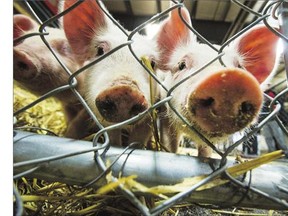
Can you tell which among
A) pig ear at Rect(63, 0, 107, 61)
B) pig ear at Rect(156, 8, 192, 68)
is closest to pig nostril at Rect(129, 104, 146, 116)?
pig ear at Rect(156, 8, 192, 68)

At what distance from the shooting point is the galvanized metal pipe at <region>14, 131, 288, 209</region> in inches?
31.5

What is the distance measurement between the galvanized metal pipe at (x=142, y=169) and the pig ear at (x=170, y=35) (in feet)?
3.49

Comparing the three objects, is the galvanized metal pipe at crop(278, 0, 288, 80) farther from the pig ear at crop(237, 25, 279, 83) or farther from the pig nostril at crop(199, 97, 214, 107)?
the pig ear at crop(237, 25, 279, 83)

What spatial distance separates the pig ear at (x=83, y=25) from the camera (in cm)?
182

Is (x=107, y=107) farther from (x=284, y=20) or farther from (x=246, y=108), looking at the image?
(x=284, y=20)

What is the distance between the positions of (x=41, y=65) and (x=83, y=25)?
409 mm

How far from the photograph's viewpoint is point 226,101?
89 cm

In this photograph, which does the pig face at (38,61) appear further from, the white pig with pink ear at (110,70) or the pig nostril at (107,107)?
the pig nostril at (107,107)

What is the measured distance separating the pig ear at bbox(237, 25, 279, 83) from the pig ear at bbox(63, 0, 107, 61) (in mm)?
834

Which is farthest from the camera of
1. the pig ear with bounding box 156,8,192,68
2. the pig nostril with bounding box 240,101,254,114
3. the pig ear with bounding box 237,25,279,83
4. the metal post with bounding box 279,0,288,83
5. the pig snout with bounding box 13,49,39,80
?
the pig ear with bounding box 156,8,192,68

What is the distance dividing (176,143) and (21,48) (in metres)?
1.00

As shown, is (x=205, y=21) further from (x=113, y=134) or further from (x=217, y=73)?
(x=217, y=73)

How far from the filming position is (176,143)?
6.14ft
